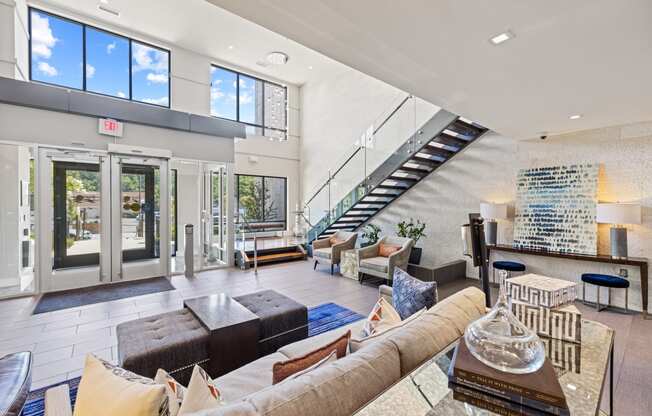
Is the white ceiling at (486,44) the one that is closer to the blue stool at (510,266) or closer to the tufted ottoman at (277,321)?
the tufted ottoman at (277,321)

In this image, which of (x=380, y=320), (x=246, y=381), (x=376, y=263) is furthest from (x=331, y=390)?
Result: (x=376, y=263)

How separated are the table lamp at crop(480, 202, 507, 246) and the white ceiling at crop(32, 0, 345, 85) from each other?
607cm

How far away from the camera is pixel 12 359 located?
1.83 meters

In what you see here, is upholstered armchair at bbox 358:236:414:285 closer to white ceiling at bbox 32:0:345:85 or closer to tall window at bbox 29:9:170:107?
white ceiling at bbox 32:0:345:85

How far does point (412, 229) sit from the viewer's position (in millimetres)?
6812

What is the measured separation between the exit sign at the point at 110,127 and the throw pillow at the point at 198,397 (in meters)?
6.07

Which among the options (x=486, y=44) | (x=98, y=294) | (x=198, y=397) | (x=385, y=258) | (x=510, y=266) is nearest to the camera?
(x=198, y=397)

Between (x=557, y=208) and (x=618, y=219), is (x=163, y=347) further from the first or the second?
(x=557, y=208)

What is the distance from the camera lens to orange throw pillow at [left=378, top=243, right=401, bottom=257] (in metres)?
5.91

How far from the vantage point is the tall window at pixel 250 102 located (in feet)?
30.2

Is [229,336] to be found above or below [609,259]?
below

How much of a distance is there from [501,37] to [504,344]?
7.04 ft

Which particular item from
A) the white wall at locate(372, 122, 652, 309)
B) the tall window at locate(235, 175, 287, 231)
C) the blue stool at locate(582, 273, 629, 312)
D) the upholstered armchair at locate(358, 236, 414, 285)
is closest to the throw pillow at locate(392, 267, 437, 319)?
the upholstered armchair at locate(358, 236, 414, 285)

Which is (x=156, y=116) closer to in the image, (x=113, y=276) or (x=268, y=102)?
(x=113, y=276)
